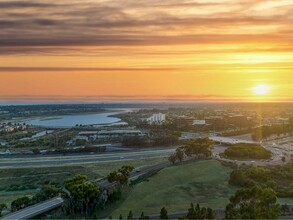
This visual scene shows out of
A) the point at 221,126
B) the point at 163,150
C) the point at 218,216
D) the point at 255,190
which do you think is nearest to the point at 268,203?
the point at 255,190

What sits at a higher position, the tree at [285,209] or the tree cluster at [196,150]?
the tree cluster at [196,150]

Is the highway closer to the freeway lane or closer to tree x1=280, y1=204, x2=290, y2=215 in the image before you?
tree x1=280, y1=204, x2=290, y2=215

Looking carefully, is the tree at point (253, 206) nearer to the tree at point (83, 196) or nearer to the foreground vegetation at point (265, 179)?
the foreground vegetation at point (265, 179)

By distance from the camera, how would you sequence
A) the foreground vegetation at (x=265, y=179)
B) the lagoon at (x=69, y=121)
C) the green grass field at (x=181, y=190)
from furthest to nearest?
the lagoon at (x=69, y=121) → the foreground vegetation at (x=265, y=179) → the green grass field at (x=181, y=190)

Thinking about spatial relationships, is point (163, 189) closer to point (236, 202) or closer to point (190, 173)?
point (190, 173)

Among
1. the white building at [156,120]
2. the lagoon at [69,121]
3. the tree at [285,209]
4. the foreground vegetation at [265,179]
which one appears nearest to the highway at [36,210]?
the foreground vegetation at [265,179]

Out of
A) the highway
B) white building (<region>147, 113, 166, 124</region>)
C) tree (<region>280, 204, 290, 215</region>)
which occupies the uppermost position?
white building (<region>147, 113, 166, 124</region>)

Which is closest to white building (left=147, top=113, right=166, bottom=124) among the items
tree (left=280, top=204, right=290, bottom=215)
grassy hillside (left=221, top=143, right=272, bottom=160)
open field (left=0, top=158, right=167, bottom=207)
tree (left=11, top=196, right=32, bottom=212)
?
open field (left=0, top=158, right=167, bottom=207)
